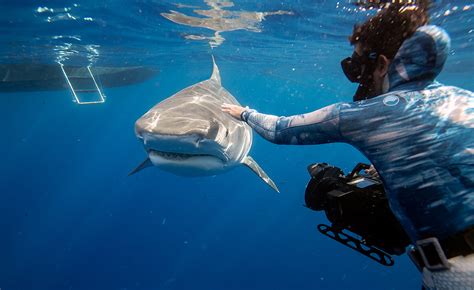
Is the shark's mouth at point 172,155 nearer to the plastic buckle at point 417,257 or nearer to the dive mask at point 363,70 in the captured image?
the dive mask at point 363,70

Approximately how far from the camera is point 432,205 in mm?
1938

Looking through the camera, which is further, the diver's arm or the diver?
the diver's arm

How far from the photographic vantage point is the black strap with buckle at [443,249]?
6.14ft

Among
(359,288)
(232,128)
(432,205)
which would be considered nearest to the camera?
(432,205)

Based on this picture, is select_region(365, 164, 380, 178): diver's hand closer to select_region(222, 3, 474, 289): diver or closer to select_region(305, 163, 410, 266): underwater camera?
select_region(305, 163, 410, 266): underwater camera

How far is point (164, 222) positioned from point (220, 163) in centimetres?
3859

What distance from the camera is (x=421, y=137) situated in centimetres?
194

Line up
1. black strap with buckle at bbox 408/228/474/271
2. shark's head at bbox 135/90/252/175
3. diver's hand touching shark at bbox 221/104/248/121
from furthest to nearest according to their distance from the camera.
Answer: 1. shark's head at bbox 135/90/252/175
2. diver's hand touching shark at bbox 221/104/248/121
3. black strap with buckle at bbox 408/228/474/271

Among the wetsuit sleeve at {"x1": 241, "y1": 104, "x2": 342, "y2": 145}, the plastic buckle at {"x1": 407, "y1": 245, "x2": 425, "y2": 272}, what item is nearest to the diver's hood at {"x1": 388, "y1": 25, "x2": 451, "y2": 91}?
the wetsuit sleeve at {"x1": 241, "y1": 104, "x2": 342, "y2": 145}

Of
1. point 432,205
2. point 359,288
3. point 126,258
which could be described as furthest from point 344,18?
point 126,258

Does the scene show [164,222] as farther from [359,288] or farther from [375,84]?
[375,84]

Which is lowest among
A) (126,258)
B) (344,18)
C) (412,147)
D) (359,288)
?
(126,258)

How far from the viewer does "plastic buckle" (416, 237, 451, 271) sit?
1886mm

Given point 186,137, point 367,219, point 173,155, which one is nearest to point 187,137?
point 186,137
